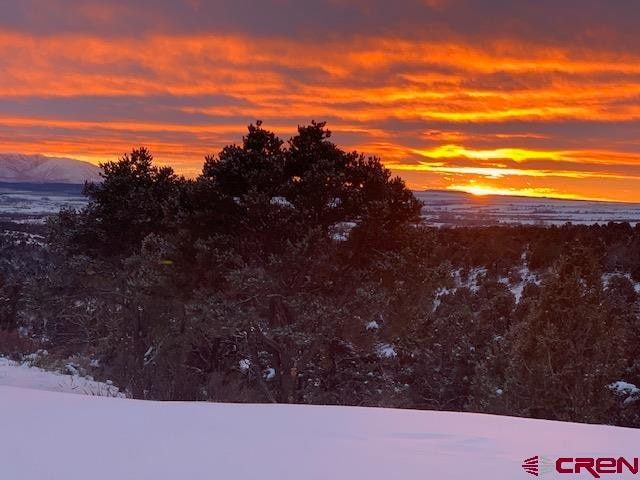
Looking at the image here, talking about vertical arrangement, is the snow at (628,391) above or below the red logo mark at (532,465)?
below

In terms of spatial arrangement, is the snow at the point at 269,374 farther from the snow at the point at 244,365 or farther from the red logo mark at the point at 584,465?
the red logo mark at the point at 584,465

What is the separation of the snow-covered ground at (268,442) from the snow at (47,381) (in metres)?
7.08

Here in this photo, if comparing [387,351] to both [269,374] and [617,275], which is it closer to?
[269,374]

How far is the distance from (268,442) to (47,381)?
33.4ft

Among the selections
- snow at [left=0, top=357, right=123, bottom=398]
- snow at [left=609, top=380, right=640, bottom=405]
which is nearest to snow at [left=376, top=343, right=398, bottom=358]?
snow at [left=609, top=380, right=640, bottom=405]

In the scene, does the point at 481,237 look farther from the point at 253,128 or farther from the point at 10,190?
the point at 10,190

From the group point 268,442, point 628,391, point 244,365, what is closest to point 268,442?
point 268,442

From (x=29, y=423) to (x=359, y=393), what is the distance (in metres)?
15.5

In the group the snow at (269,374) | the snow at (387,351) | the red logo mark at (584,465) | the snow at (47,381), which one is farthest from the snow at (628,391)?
the red logo mark at (584,465)

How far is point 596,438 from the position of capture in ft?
14.9

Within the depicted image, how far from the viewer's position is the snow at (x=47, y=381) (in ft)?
39.0

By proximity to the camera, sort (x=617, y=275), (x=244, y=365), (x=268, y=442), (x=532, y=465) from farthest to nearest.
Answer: (x=617, y=275) < (x=244, y=365) < (x=268, y=442) < (x=532, y=465)

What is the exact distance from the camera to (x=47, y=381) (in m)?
12.6

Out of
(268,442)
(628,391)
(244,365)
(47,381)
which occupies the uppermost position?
(268,442)
